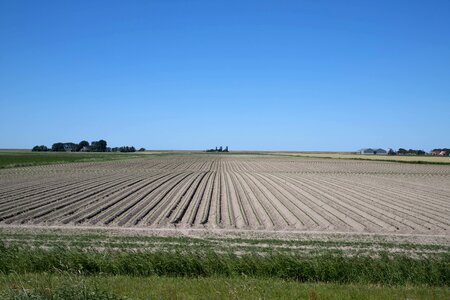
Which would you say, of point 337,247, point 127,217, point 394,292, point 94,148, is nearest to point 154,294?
point 394,292

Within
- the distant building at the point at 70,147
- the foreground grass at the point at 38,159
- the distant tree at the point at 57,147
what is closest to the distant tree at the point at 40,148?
the distant tree at the point at 57,147

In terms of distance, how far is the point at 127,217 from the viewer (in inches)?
761

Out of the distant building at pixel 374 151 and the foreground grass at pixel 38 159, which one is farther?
the distant building at pixel 374 151

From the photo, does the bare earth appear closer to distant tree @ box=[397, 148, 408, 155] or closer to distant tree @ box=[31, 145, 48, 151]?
distant tree @ box=[397, 148, 408, 155]

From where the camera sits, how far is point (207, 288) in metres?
8.12

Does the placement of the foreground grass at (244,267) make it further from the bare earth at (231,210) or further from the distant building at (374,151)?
the distant building at (374,151)

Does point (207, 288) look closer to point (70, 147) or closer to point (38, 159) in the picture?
point (38, 159)

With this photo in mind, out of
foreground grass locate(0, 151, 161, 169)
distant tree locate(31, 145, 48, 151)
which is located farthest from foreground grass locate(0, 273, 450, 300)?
distant tree locate(31, 145, 48, 151)

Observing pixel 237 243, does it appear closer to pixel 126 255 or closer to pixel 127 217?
pixel 126 255

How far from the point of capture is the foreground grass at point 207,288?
292 inches

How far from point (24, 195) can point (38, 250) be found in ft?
55.9

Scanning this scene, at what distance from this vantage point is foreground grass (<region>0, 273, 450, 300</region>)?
7428 millimetres

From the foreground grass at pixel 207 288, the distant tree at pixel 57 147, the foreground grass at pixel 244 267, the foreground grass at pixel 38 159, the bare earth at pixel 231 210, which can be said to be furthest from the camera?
the distant tree at pixel 57 147

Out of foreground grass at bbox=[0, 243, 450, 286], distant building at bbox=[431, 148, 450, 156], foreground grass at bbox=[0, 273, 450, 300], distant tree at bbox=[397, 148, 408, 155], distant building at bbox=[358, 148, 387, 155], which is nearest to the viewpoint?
foreground grass at bbox=[0, 273, 450, 300]
